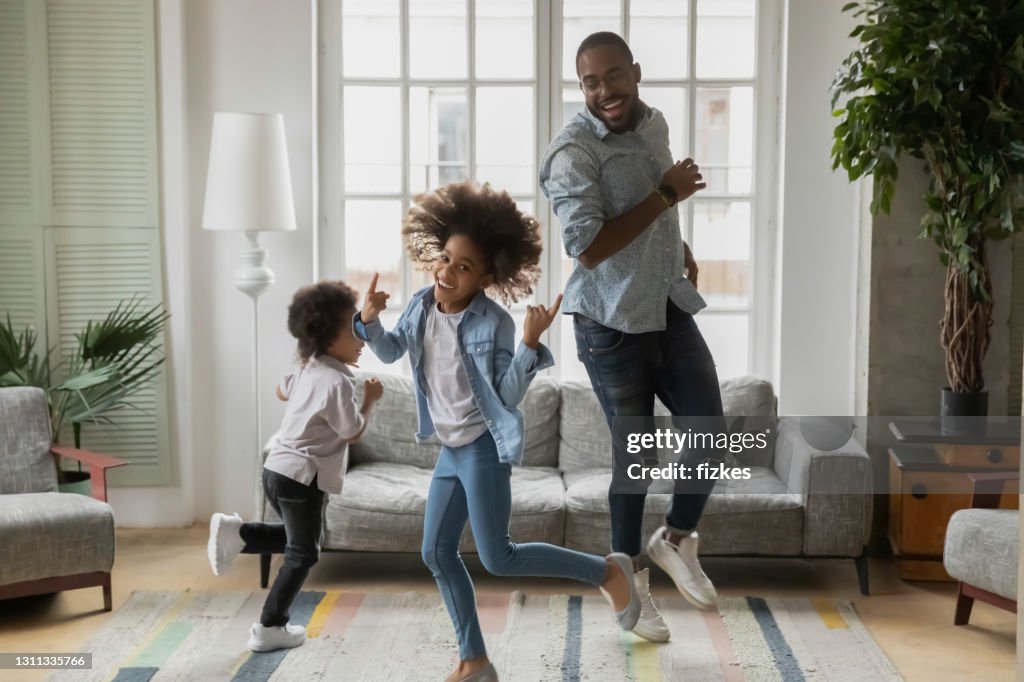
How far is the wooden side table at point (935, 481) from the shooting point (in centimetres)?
416

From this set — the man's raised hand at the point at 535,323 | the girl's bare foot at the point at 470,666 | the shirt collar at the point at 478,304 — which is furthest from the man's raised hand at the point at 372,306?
the girl's bare foot at the point at 470,666

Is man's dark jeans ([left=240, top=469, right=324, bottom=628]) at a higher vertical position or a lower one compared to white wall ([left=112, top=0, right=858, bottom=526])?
lower

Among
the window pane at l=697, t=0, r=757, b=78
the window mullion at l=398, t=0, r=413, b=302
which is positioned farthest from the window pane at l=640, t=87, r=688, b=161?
the window mullion at l=398, t=0, r=413, b=302

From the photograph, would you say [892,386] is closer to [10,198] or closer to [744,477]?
[744,477]

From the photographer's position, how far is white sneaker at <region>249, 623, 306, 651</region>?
351cm

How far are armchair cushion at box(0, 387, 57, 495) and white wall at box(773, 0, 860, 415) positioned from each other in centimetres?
280

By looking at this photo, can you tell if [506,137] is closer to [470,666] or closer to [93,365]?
[93,365]

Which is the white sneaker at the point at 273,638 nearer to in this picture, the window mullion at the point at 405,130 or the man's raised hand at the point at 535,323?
the man's raised hand at the point at 535,323

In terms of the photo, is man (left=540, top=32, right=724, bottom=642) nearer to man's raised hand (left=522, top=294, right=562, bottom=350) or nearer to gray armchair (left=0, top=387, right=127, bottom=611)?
man's raised hand (left=522, top=294, right=562, bottom=350)

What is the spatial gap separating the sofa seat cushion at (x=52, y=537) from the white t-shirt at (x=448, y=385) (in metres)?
1.40

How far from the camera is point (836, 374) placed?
15.8ft

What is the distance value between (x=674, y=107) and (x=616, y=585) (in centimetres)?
227

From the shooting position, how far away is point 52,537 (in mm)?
3721

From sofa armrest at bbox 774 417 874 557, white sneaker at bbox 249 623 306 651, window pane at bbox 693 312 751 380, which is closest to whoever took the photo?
white sneaker at bbox 249 623 306 651
